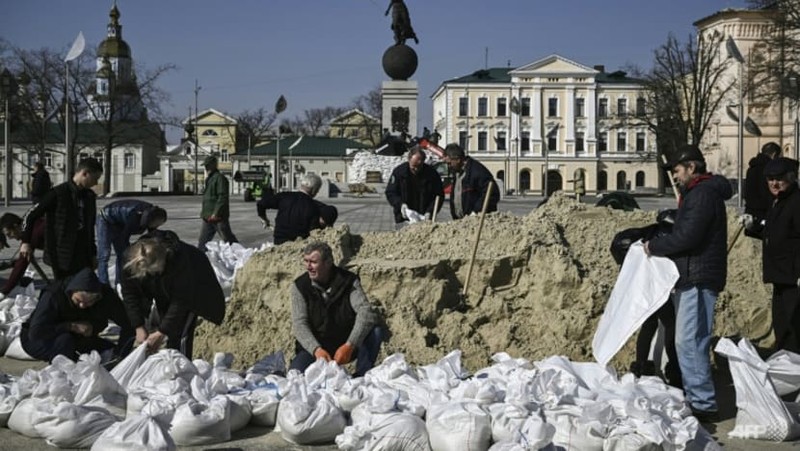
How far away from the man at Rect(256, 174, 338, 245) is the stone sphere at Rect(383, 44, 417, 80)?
91.0 ft

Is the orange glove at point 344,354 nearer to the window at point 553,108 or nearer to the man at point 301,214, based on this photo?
the man at point 301,214

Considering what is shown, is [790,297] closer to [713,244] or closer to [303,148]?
[713,244]

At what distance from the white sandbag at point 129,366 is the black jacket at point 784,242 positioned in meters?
3.92

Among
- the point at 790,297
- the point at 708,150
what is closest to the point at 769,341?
the point at 790,297

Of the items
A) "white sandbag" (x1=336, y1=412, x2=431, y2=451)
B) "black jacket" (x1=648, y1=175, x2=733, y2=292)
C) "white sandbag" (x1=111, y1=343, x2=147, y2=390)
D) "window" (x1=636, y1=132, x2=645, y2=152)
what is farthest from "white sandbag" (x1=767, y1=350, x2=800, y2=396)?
"window" (x1=636, y1=132, x2=645, y2=152)

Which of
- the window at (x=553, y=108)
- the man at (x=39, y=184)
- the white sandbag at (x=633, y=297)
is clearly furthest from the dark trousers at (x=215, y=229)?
the window at (x=553, y=108)

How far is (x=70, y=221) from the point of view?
688 cm

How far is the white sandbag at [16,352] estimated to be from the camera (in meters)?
6.99

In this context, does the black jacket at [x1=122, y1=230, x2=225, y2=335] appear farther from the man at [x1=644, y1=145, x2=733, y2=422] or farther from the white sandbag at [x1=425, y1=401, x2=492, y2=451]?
the man at [x1=644, y1=145, x2=733, y2=422]

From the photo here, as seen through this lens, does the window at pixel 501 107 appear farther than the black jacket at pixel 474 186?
Yes

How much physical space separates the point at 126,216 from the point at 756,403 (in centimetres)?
599

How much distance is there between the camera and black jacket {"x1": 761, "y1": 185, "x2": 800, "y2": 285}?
5.94m

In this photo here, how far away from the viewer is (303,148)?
7988 cm

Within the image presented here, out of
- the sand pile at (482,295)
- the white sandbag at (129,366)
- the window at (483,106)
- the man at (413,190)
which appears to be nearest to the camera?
the white sandbag at (129,366)
